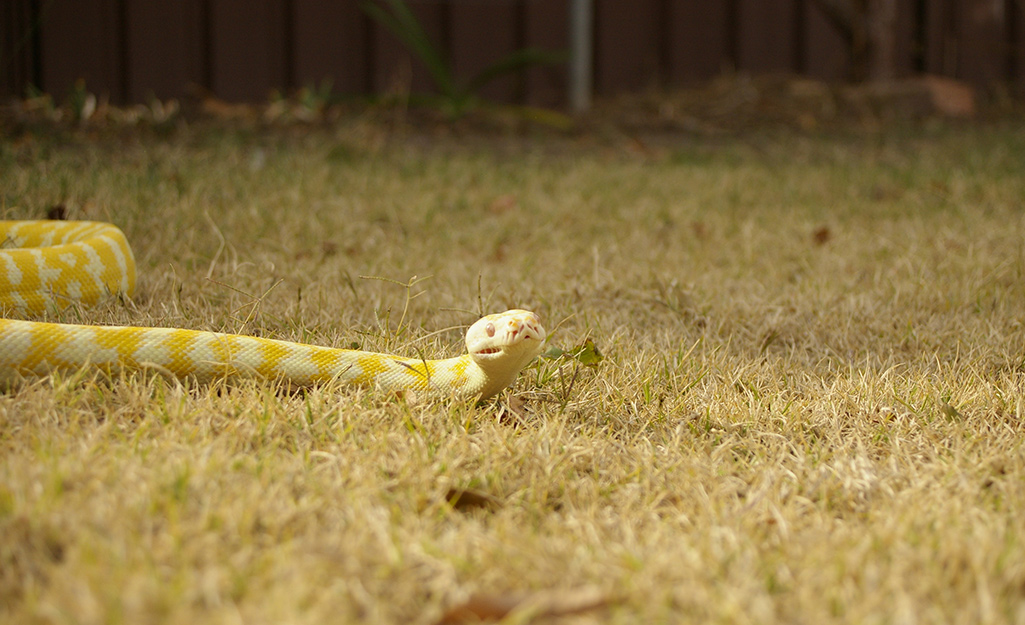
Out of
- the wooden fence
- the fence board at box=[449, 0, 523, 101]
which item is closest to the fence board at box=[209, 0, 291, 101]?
the wooden fence

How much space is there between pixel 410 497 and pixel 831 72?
7850 mm

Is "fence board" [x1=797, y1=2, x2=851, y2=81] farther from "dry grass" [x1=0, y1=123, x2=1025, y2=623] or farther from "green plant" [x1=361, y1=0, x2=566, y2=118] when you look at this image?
"dry grass" [x1=0, y1=123, x2=1025, y2=623]

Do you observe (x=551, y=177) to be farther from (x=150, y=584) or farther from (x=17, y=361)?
(x=150, y=584)

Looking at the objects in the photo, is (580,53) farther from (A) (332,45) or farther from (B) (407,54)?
(A) (332,45)

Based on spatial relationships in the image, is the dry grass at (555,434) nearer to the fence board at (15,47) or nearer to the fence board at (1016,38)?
the fence board at (15,47)

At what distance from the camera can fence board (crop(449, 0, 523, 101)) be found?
720 cm

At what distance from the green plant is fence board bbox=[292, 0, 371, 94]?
19 centimetres

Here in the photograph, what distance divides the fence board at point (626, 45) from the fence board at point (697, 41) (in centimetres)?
14

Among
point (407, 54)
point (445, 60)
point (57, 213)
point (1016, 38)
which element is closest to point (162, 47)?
point (407, 54)

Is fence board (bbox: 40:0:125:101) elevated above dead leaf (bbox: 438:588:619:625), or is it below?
above

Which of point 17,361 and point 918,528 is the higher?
point 17,361

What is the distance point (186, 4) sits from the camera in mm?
6559

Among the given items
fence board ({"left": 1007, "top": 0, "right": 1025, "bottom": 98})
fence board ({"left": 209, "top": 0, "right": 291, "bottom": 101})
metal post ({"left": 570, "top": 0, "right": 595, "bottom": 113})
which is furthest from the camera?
fence board ({"left": 1007, "top": 0, "right": 1025, "bottom": 98})

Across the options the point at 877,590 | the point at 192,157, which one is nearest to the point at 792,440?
the point at 877,590
